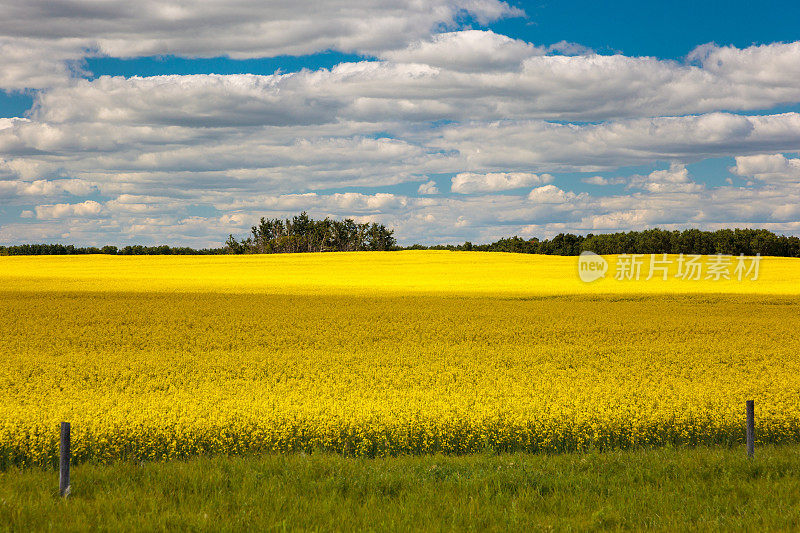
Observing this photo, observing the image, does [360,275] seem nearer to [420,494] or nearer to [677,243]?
[420,494]

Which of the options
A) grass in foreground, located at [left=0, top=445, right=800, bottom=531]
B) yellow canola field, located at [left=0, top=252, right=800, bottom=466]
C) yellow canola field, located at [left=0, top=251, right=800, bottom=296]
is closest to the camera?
grass in foreground, located at [left=0, top=445, right=800, bottom=531]

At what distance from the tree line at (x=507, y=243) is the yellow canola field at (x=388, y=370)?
59.9 m

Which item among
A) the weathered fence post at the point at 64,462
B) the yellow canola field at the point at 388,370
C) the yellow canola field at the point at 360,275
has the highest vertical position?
the yellow canola field at the point at 360,275

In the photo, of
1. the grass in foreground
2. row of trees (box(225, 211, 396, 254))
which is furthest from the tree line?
the grass in foreground

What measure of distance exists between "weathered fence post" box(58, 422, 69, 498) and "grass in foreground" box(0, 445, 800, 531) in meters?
0.14

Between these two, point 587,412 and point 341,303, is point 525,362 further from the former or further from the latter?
point 341,303

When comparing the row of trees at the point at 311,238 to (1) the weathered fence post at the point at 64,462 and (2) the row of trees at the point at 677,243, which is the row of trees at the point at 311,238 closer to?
(2) the row of trees at the point at 677,243

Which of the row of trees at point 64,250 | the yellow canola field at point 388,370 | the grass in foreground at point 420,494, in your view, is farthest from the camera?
the row of trees at point 64,250

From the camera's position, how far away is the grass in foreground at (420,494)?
7.21 metres

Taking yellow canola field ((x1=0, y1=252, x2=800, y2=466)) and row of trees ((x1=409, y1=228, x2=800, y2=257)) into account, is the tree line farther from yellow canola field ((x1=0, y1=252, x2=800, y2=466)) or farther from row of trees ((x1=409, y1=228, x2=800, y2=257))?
yellow canola field ((x1=0, y1=252, x2=800, y2=466))

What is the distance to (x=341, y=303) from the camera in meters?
34.6

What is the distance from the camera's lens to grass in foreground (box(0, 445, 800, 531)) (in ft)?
23.6

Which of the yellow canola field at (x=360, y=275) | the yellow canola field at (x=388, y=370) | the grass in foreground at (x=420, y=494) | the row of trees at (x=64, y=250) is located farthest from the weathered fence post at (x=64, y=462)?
the row of trees at (x=64, y=250)

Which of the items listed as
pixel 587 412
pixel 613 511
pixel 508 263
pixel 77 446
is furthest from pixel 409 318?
pixel 508 263
